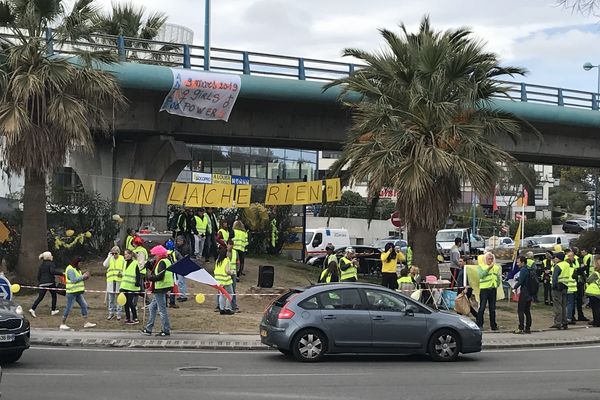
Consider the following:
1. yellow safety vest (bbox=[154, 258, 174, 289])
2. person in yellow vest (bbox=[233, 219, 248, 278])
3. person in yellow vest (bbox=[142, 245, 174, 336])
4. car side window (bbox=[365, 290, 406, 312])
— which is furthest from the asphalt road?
person in yellow vest (bbox=[233, 219, 248, 278])

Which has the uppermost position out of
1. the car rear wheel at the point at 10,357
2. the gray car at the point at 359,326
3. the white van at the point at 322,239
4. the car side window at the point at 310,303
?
the white van at the point at 322,239

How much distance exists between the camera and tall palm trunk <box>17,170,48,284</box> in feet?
70.7

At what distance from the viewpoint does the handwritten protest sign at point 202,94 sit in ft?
87.8

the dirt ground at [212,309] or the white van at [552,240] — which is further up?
the white van at [552,240]

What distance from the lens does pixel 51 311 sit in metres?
19.2

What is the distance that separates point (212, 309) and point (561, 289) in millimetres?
8917

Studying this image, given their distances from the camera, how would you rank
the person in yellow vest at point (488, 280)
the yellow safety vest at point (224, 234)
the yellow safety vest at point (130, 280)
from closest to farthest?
the yellow safety vest at point (130, 280) < the person in yellow vest at point (488, 280) < the yellow safety vest at point (224, 234)

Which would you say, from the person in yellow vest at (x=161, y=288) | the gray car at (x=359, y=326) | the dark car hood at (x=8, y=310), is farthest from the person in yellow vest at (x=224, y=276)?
the dark car hood at (x=8, y=310)

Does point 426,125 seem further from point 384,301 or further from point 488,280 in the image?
point 384,301

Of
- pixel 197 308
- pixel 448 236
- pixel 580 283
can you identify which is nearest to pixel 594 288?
pixel 580 283

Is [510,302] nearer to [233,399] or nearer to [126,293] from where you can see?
[126,293]

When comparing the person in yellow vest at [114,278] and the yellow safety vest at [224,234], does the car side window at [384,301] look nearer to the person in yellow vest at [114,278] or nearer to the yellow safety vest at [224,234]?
the person in yellow vest at [114,278]

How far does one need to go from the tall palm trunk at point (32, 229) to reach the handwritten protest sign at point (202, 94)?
20.7 ft

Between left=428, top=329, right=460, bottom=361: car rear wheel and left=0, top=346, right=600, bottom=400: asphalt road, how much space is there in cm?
22
